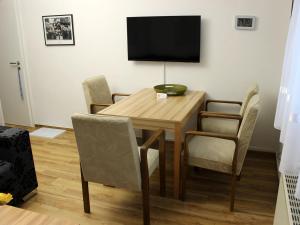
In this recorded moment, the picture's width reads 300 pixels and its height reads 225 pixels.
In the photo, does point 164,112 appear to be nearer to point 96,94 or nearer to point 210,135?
point 210,135

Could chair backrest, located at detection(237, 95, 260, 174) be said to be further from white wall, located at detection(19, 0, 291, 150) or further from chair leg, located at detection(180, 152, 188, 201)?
white wall, located at detection(19, 0, 291, 150)

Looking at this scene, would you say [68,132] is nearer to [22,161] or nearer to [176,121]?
[22,161]

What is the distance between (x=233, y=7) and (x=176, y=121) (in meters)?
1.64

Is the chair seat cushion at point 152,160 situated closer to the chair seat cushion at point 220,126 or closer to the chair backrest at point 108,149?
the chair backrest at point 108,149

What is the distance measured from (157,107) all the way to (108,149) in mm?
926

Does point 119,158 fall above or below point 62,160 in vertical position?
above

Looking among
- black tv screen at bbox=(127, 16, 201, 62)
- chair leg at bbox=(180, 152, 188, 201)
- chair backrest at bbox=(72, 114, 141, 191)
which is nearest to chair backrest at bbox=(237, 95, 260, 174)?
chair leg at bbox=(180, 152, 188, 201)

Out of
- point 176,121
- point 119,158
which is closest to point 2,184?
point 119,158

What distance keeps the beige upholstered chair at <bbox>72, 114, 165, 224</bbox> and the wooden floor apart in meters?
0.32

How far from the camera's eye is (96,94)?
134 inches

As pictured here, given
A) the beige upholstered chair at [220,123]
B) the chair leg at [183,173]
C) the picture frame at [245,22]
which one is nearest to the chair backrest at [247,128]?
the chair leg at [183,173]

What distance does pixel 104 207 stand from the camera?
7.97 ft

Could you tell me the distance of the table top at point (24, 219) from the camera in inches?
56.8

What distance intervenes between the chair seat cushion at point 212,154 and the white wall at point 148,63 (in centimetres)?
110
